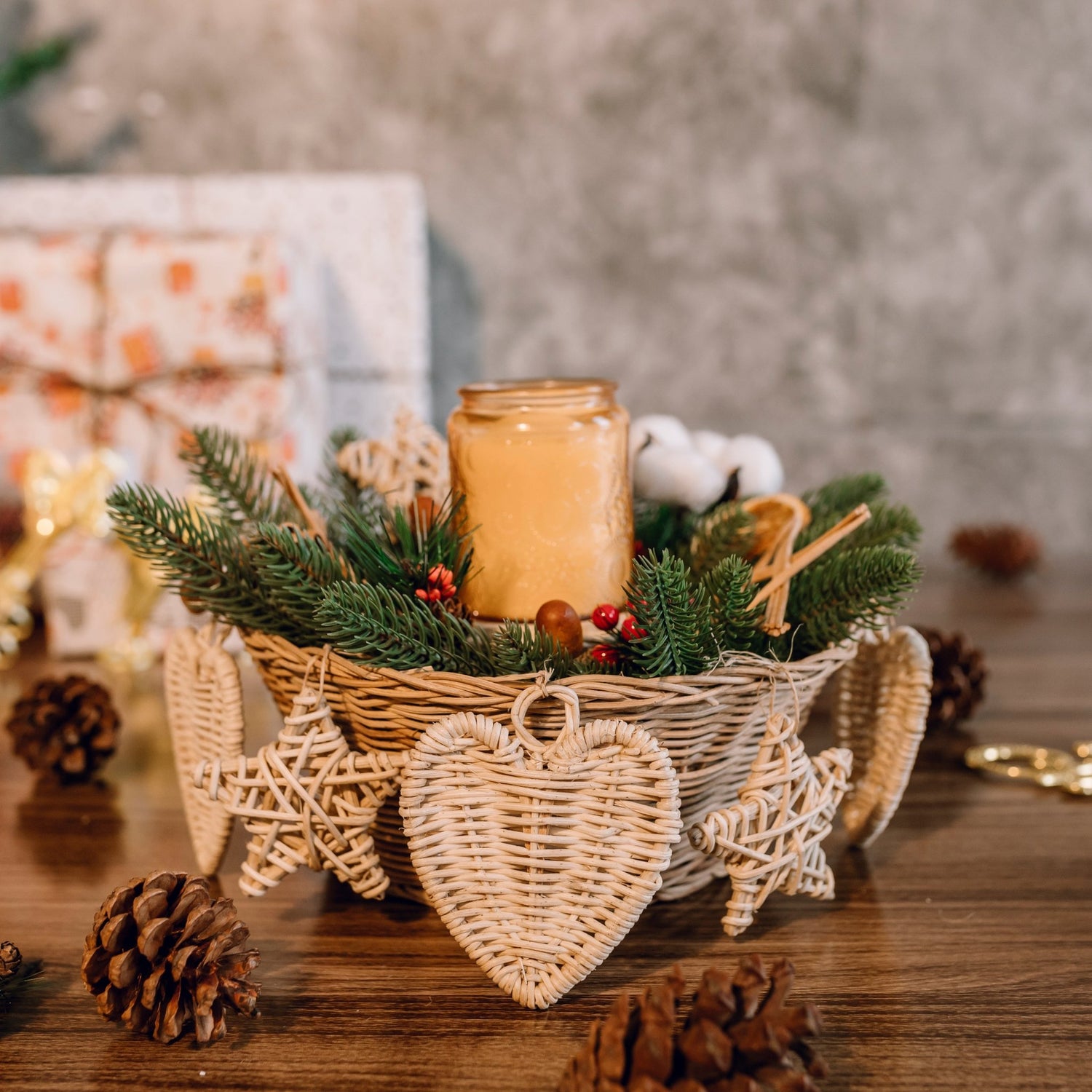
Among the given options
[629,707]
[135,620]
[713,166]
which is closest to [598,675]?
[629,707]

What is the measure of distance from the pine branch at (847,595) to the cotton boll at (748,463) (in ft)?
0.61

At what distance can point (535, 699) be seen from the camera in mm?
438

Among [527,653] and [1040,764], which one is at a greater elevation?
[527,653]

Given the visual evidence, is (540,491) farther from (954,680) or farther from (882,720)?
(954,680)

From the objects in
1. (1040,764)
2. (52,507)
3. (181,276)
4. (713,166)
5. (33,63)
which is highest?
(33,63)

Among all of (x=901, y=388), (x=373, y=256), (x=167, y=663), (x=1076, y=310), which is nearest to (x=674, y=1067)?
(x=167, y=663)

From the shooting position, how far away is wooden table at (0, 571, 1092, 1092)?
0.41 metres

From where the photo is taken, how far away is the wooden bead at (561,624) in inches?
19.0

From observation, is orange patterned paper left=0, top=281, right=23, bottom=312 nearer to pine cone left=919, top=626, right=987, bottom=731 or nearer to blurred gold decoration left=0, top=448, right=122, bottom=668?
blurred gold decoration left=0, top=448, right=122, bottom=668

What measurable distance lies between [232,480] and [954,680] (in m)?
0.54

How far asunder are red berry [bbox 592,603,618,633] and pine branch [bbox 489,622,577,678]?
0.03 m

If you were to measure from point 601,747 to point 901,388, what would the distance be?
114 cm

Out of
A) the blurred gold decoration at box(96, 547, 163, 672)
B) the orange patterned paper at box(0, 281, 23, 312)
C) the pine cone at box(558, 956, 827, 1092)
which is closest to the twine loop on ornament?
the pine cone at box(558, 956, 827, 1092)

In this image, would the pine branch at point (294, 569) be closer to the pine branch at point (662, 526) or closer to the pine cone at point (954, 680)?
the pine branch at point (662, 526)
